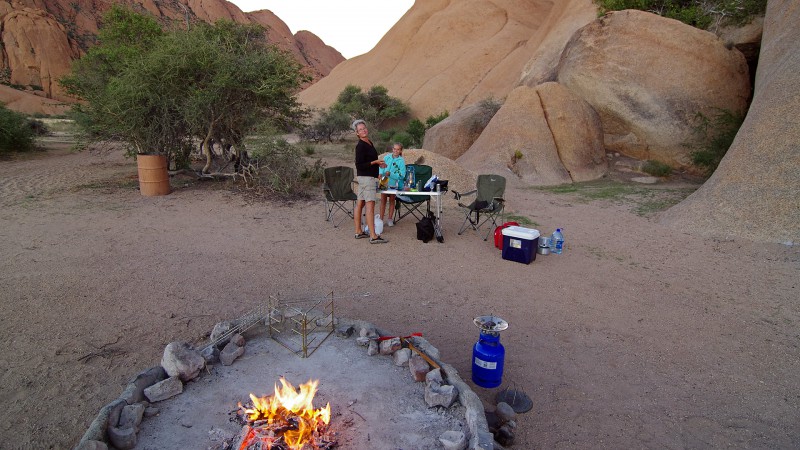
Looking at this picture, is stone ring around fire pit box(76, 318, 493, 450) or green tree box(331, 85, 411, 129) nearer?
stone ring around fire pit box(76, 318, 493, 450)

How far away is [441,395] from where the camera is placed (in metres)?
2.79

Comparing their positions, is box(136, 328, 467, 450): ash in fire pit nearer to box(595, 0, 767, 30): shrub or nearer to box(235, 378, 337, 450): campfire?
box(235, 378, 337, 450): campfire

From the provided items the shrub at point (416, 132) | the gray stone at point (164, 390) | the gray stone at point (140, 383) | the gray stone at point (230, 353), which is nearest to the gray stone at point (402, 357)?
the gray stone at point (230, 353)

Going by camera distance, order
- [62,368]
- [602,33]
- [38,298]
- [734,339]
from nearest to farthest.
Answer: [62,368], [734,339], [38,298], [602,33]

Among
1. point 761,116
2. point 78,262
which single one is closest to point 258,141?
point 78,262

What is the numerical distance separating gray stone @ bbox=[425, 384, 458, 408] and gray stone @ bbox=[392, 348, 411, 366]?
16.1 inches

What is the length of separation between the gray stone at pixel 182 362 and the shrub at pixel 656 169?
12068mm

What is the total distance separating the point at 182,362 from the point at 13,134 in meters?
15.8

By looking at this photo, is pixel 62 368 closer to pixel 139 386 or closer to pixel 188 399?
pixel 139 386

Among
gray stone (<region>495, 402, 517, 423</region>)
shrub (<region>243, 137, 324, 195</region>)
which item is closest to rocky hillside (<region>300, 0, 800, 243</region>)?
shrub (<region>243, 137, 324, 195</region>)

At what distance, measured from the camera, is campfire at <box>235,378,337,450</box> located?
91.4 inches

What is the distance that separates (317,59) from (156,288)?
81431mm

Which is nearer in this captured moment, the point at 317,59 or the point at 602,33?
the point at 602,33

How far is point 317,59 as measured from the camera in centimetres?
Answer: 7931
